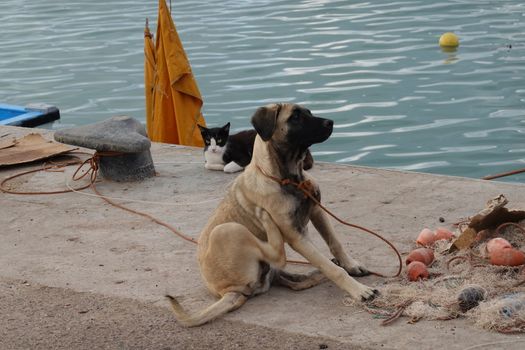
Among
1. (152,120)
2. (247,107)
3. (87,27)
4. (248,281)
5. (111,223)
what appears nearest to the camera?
(248,281)

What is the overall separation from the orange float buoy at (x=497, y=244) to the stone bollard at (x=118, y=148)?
13.3 ft

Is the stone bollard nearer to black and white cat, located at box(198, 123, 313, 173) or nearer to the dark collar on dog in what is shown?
black and white cat, located at box(198, 123, 313, 173)

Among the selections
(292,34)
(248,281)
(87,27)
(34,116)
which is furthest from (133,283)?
(87,27)

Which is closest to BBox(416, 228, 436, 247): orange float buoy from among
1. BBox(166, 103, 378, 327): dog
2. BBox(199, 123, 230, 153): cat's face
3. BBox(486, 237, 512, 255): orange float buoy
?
BBox(486, 237, 512, 255): orange float buoy

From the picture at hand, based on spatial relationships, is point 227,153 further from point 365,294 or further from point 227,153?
point 365,294

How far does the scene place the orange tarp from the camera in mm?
11547

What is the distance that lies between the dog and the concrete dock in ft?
0.56

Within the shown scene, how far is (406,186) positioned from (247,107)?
7.91 meters

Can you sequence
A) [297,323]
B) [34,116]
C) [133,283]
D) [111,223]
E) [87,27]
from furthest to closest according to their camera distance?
1. [87,27]
2. [34,116]
3. [111,223]
4. [133,283]
5. [297,323]

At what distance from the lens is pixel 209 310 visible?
248 inches

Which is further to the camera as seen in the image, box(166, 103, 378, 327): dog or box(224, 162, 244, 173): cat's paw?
box(224, 162, 244, 173): cat's paw

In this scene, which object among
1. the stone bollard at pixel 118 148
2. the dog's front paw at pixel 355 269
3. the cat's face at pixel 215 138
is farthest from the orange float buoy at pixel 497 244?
the stone bollard at pixel 118 148

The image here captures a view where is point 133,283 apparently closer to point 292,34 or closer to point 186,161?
point 186,161

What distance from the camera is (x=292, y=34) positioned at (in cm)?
2155
